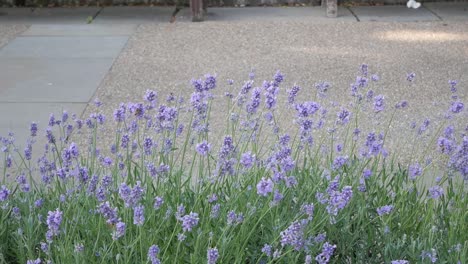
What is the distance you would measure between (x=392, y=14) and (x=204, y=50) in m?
2.90

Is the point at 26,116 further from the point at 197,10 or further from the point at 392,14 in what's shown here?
the point at 392,14

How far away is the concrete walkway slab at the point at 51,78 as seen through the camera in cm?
640

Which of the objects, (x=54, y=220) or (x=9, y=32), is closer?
(x=54, y=220)

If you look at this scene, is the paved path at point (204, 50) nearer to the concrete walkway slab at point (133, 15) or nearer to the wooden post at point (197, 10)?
the concrete walkway slab at point (133, 15)

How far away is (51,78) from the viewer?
693 centimetres

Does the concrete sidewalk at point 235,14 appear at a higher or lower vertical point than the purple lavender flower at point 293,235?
lower

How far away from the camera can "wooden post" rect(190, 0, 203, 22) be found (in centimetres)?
919

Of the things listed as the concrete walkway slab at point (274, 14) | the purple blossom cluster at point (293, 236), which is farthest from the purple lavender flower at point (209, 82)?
the concrete walkway slab at point (274, 14)

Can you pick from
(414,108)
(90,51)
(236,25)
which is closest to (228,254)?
(414,108)

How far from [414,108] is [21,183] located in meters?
3.68

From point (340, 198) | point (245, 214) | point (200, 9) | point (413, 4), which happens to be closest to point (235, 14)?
point (200, 9)

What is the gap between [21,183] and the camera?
3.07 m

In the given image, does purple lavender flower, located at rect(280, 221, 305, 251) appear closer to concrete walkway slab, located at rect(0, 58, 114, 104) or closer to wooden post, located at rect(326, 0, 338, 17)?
concrete walkway slab, located at rect(0, 58, 114, 104)

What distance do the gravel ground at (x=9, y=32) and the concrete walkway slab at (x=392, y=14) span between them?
390cm
